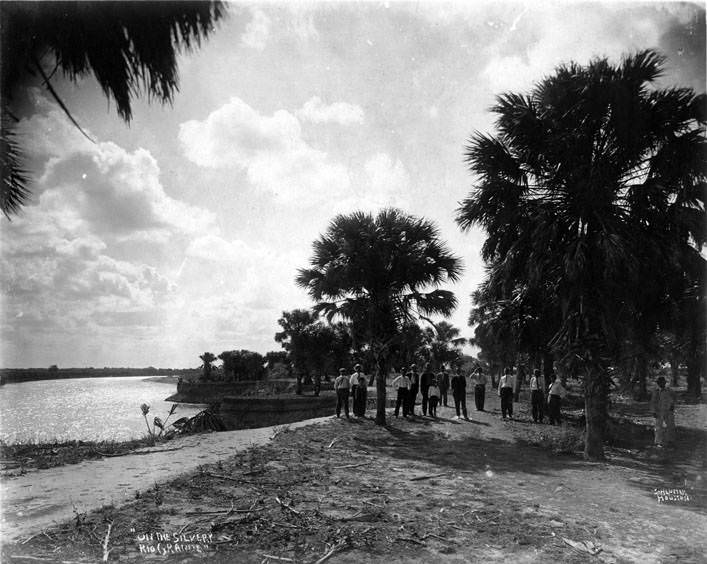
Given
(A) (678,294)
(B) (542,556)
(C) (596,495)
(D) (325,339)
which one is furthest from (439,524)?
(D) (325,339)

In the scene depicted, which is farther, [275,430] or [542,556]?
[275,430]

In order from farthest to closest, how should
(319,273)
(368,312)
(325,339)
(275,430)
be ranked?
1. (325,339)
2. (319,273)
3. (368,312)
4. (275,430)

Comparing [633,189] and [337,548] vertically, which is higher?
[633,189]

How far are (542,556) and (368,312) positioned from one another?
9253 millimetres

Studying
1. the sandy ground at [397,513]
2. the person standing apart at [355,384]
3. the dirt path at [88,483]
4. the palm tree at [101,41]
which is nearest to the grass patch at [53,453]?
the dirt path at [88,483]

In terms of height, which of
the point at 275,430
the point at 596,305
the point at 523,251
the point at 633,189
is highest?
the point at 633,189

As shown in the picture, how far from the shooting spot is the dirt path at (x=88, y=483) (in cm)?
448

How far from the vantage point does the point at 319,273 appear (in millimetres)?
13859

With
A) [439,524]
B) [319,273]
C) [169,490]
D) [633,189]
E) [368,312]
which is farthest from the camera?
[319,273]

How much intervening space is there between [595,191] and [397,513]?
6.69 m

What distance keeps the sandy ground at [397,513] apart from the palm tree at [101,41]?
3701mm

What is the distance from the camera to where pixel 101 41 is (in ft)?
12.7

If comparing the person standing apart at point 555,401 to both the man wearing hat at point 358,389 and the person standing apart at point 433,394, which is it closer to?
the person standing apart at point 433,394

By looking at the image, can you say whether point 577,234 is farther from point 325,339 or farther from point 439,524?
point 325,339
